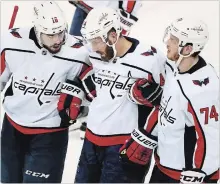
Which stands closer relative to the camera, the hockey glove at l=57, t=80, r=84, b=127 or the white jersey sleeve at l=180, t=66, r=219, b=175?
the white jersey sleeve at l=180, t=66, r=219, b=175

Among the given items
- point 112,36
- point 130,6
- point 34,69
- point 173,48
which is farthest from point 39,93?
point 130,6

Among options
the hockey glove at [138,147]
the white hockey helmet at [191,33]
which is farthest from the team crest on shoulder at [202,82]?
the hockey glove at [138,147]

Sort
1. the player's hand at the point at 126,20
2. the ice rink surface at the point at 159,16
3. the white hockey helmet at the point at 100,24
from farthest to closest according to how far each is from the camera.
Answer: the ice rink surface at the point at 159,16 < the player's hand at the point at 126,20 < the white hockey helmet at the point at 100,24

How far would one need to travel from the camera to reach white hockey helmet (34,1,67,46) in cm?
218

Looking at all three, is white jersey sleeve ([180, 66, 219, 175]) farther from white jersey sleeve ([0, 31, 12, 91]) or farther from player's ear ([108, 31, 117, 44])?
white jersey sleeve ([0, 31, 12, 91])

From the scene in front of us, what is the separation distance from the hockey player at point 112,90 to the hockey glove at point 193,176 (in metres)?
0.28

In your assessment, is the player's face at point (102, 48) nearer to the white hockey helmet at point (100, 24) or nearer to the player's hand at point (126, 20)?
the white hockey helmet at point (100, 24)

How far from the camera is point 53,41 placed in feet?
7.23

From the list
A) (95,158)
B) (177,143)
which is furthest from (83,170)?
(177,143)

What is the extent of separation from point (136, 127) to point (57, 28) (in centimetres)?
46

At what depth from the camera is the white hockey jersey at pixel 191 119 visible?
195cm

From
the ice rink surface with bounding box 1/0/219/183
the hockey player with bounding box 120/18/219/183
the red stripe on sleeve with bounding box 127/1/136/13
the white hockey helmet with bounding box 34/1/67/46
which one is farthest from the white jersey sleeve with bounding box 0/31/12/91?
the ice rink surface with bounding box 1/0/219/183

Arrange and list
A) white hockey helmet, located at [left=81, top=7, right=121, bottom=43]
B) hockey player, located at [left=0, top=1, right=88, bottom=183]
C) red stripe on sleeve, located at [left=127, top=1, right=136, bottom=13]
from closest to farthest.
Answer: white hockey helmet, located at [left=81, top=7, right=121, bottom=43] < hockey player, located at [left=0, top=1, right=88, bottom=183] < red stripe on sleeve, located at [left=127, top=1, right=136, bottom=13]

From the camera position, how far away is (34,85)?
2277mm
